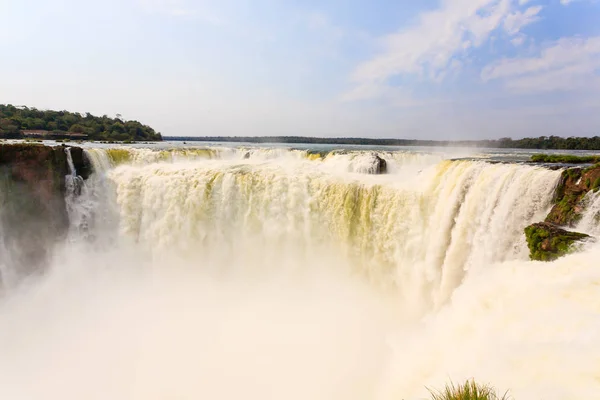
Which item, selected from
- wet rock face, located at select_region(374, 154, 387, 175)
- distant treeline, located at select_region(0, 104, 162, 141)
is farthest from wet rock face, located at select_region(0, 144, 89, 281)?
distant treeline, located at select_region(0, 104, 162, 141)

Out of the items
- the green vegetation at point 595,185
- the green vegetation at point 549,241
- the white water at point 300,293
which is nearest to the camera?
the white water at point 300,293

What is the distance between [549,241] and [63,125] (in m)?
53.2

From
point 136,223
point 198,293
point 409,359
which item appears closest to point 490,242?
point 409,359

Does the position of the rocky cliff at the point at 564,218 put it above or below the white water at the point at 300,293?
above

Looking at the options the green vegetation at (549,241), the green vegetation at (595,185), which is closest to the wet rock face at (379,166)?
the green vegetation at (595,185)

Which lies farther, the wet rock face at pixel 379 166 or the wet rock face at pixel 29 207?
the wet rock face at pixel 379 166

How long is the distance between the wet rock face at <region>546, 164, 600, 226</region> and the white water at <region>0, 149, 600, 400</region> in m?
0.22

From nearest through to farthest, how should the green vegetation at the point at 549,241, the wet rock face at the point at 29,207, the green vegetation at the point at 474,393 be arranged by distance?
the green vegetation at the point at 474,393, the green vegetation at the point at 549,241, the wet rock face at the point at 29,207

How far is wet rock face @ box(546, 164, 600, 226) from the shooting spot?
5.77m

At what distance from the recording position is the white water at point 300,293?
417cm

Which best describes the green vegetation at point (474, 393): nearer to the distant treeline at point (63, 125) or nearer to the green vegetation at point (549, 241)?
the green vegetation at point (549, 241)

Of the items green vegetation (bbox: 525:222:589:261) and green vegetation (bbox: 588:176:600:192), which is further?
green vegetation (bbox: 588:176:600:192)

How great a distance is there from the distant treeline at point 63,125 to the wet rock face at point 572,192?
43.8 m

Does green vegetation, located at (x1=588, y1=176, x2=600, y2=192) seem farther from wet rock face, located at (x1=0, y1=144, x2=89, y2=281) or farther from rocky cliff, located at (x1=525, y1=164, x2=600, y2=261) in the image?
wet rock face, located at (x1=0, y1=144, x2=89, y2=281)
